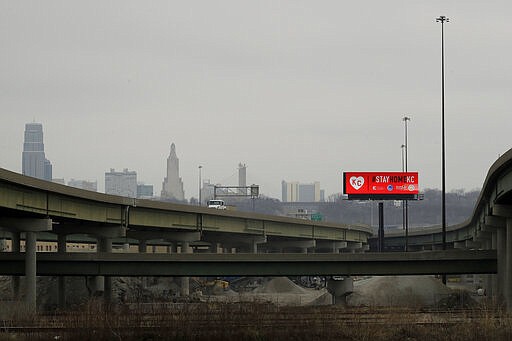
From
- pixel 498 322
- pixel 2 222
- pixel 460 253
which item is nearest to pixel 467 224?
pixel 460 253

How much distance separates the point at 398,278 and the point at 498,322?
40325 millimetres

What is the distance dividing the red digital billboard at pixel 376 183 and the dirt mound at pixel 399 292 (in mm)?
46402

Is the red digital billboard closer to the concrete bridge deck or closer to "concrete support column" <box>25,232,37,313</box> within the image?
the concrete bridge deck

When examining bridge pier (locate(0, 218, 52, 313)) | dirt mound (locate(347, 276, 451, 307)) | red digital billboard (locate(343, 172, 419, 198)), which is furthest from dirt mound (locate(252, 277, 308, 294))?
bridge pier (locate(0, 218, 52, 313))

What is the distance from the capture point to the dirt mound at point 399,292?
77625 millimetres

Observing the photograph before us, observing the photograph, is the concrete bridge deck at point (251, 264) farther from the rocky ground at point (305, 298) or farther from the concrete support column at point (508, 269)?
the rocky ground at point (305, 298)

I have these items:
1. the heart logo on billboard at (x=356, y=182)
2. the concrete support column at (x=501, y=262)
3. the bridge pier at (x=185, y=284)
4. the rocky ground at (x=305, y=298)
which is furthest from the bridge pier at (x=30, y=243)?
the heart logo on billboard at (x=356, y=182)

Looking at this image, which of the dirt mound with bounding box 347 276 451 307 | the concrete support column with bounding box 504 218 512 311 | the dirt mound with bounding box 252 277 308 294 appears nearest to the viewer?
the concrete support column with bounding box 504 218 512 311

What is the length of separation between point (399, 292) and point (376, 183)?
174ft

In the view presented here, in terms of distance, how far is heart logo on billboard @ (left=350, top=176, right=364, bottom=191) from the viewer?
133125 millimetres

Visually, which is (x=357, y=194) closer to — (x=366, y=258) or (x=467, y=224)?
(x=467, y=224)

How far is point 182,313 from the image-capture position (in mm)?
46250

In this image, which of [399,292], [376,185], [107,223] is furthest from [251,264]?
[376,185]

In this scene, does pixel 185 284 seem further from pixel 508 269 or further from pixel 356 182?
pixel 508 269
